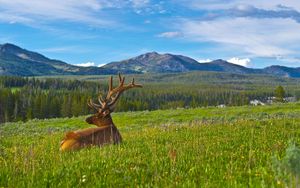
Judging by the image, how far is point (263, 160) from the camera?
33.8ft

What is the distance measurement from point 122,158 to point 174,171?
8.63ft

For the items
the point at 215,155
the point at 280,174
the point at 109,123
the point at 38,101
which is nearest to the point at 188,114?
the point at 109,123

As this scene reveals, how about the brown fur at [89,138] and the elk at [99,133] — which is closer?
the brown fur at [89,138]

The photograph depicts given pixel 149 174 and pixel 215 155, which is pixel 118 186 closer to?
pixel 149 174

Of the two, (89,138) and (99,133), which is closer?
(89,138)

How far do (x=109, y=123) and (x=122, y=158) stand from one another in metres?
8.74

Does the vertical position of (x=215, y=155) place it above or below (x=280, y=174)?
below

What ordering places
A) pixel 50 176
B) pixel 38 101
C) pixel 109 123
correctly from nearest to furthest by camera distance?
pixel 50 176, pixel 109 123, pixel 38 101

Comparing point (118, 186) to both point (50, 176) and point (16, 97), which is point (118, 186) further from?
point (16, 97)

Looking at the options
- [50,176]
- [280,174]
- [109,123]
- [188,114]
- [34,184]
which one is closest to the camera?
[280,174]

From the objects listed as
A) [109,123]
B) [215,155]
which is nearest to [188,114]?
[109,123]

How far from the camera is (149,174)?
30.3 feet

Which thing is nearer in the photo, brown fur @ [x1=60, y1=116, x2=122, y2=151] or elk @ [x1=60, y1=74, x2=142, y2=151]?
brown fur @ [x1=60, y1=116, x2=122, y2=151]

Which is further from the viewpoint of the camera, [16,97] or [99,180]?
[16,97]
